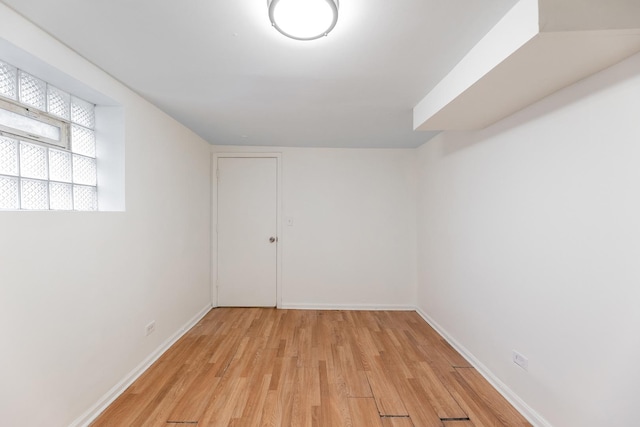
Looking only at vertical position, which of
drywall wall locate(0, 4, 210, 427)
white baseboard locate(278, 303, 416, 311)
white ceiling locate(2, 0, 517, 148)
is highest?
white ceiling locate(2, 0, 517, 148)

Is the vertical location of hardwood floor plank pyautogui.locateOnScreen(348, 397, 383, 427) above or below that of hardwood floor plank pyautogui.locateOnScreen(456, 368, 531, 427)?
above

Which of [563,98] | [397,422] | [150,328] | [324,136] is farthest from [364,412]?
[324,136]

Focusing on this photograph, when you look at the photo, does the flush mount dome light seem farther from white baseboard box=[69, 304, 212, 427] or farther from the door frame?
the door frame

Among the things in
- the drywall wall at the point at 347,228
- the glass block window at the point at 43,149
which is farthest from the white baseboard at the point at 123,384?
the drywall wall at the point at 347,228

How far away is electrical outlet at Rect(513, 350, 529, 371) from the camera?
5.83 ft

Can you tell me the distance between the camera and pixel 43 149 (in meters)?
1.60

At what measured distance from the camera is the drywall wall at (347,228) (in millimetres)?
3801

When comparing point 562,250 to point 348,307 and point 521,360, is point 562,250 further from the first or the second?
point 348,307

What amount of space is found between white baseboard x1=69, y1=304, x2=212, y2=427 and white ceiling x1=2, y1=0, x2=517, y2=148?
7.10 ft

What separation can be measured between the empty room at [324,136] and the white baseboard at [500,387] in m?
0.02

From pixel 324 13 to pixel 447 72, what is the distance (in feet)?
3.32

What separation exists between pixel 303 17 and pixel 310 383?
7.64 ft

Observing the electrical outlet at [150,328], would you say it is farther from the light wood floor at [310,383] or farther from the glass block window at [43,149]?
the glass block window at [43,149]

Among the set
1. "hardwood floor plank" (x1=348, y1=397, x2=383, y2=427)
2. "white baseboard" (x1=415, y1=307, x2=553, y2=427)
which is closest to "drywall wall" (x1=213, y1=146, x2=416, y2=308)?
"white baseboard" (x1=415, y1=307, x2=553, y2=427)
